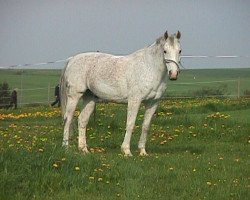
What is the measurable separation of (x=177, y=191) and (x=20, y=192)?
2119 millimetres

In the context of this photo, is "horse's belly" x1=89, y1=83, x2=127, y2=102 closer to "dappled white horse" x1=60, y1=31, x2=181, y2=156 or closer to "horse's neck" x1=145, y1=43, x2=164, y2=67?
"dappled white horse" x1=60, y1=31, x2=181, y2=156

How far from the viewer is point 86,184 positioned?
7562mm

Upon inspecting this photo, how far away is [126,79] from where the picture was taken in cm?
1115

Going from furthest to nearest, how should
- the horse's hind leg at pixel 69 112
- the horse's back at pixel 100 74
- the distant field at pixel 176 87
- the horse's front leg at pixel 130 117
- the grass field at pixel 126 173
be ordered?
the distant field at pixel 176 87 → the horse's hind leg at pixel 69 112 → the horse's back at pixel 100 74 → the horse's front leg at pixel 130 117 → the grass field at pixel 126 173

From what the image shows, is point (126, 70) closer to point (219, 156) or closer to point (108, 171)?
point (219, 156)

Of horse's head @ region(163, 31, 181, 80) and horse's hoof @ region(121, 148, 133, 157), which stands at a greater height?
horse's head @ region(163, 31, 181, 80)

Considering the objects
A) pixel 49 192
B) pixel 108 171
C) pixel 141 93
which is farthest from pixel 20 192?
pixel 141 93

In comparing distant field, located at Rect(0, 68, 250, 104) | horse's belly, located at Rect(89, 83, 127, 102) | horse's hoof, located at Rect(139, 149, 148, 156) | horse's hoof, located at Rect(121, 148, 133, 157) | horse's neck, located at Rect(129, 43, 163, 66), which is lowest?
distant field, located at Rect(0, 68, 250, 104)

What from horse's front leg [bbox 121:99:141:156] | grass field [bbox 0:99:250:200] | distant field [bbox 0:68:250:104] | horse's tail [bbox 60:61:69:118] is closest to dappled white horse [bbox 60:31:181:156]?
horse's front leg [bbox 121:99:141:156]

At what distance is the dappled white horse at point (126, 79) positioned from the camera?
10.9m

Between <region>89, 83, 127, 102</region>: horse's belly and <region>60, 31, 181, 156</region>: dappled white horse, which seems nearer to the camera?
<region>60, 31, 181, 156</region>: dappled white horse

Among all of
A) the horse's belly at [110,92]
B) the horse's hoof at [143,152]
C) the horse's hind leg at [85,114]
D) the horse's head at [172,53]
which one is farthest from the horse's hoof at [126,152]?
the horse's head at [172,53]

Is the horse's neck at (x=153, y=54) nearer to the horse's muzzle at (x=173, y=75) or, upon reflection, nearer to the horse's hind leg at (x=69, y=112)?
the horse's muzzle at (x=173, y=75)

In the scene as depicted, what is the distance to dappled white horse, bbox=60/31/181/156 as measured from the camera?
10.9 metres
